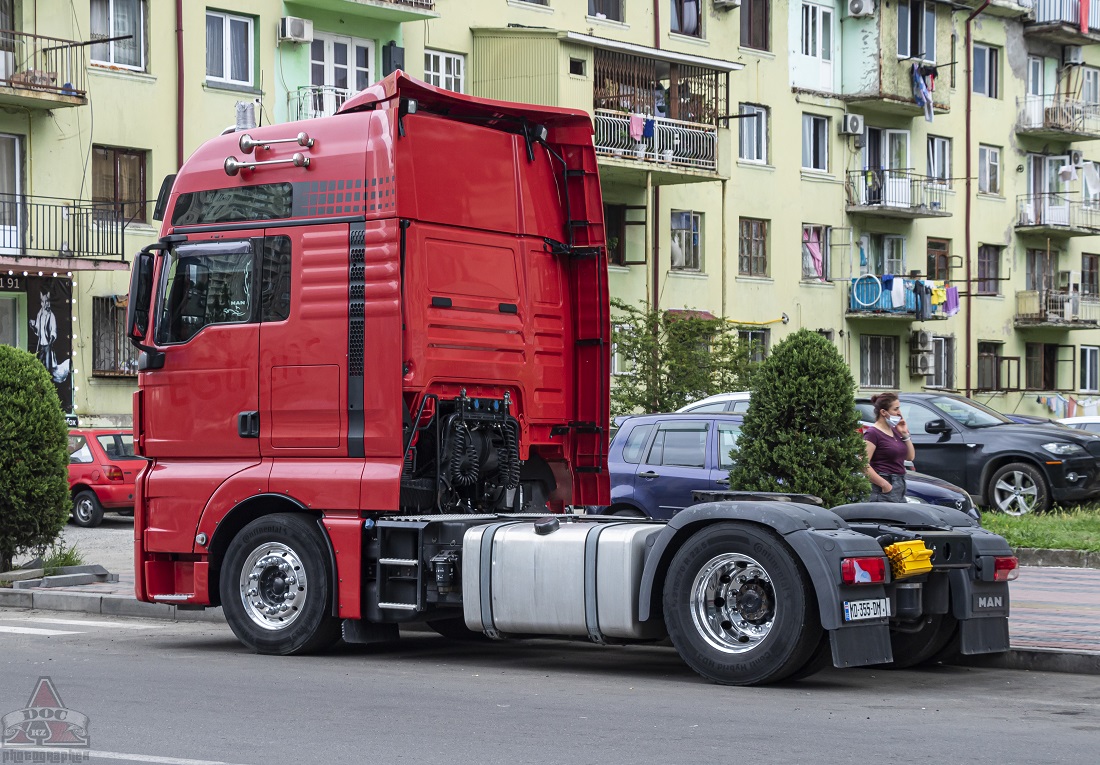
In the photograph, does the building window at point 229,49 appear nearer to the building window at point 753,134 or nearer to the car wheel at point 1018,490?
the building window at point 753,134

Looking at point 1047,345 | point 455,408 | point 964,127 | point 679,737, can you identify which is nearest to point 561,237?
point 455,408

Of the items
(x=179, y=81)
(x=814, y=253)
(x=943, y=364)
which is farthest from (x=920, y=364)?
(x=179, y=81)

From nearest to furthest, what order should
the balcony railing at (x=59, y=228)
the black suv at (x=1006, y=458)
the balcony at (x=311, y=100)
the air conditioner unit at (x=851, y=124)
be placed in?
the black suv at (x=1006, y=458) < the balcony railing at (x=59, y=228) < the balcony at (x=311, y=100) < the air conditioner unit at (x=851, y=124)

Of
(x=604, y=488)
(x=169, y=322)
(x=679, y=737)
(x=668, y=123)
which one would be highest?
(x=668, y=123)

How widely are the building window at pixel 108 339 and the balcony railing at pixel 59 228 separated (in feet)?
3.55

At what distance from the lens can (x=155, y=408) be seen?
1277 cm

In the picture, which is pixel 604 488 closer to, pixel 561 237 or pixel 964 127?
pixel 561 237

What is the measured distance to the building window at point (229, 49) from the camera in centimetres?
3503

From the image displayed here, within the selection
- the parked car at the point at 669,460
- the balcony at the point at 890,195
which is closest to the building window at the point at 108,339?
the parked car at the point at 669,460

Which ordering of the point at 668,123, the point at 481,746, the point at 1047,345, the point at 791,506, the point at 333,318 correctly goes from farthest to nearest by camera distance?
the point at 1047,345
the point at 668,123
the point at 333,318
the point at 791,506
the point at 481,746

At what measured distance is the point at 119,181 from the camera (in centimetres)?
3375

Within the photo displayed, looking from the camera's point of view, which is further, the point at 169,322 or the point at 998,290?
the point at 998,290

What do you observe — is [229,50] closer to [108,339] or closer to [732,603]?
[108,339]

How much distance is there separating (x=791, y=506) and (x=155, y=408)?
5.01 meters
